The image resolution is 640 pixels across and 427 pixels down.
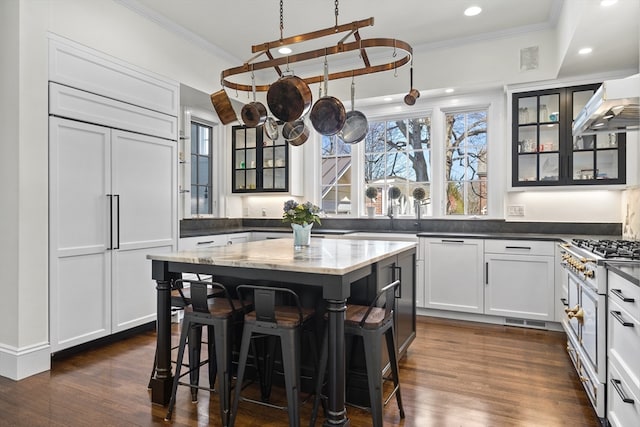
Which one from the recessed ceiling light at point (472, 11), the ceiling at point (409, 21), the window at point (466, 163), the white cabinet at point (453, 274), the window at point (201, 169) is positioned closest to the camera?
the ceiling at point (409, 21)

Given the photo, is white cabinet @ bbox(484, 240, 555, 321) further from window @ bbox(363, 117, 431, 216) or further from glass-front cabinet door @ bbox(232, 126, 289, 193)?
glass-front cabinet door @ bbox(232, 126, 289, 193)

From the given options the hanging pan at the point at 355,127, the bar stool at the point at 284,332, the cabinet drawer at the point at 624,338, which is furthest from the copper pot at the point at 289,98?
the cabinet drawer at the point at 624,338

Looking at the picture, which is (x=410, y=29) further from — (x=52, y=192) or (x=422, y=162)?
(x=52, y=192)

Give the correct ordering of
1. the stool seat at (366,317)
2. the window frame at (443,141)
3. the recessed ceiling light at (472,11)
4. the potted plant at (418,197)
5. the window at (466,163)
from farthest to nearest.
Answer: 1. the potted plant at (418,197)
2. the window at (466,163)
3. the window frame at (443,141)
4. the recessed ceiling light at (472,11)
5. the stool seat at (366,317)

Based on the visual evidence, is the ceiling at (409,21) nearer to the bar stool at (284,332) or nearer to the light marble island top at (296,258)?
the light marble island top at (296,258)

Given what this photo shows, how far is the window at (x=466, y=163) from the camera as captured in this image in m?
4.88

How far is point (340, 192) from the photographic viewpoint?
18.5ft

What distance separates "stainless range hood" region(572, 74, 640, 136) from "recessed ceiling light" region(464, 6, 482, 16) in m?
1.58

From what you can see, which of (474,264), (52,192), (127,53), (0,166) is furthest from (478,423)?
(127,53)

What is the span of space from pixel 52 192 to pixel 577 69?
15.4ft

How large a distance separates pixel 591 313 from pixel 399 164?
10.4 ft

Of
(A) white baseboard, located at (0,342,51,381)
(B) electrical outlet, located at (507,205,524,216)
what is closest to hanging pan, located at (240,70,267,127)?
(A) white baseboard, located at (0,342,51,381)

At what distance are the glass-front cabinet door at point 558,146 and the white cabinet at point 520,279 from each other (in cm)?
71

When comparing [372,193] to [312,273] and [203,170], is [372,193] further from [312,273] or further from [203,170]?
[312,273]
